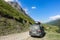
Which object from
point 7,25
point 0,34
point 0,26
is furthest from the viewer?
point 7,25

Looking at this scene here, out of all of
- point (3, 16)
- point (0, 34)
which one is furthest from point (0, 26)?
point (3, 16)

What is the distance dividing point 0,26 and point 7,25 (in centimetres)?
322

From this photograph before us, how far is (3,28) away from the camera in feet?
99.9

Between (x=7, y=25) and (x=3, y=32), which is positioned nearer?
(x=3, y=32)

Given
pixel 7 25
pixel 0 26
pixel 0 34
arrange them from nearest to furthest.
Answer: pixel 0 34 < pixel 0 26 < pixel 7 25

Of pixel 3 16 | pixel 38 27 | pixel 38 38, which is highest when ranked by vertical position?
pixel 3 16

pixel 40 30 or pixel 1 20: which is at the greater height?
pixel 1 20

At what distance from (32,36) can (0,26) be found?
5.68 m

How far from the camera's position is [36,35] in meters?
27.7

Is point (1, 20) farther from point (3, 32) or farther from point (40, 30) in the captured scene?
point (40, 30)

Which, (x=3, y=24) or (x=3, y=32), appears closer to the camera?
(x=3, y=32)

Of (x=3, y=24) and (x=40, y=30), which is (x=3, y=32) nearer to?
(x=3, y=24)

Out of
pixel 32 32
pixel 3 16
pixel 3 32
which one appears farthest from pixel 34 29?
pixel 3 16

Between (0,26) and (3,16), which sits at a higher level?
(3,16)
